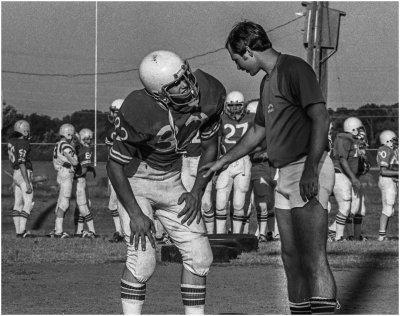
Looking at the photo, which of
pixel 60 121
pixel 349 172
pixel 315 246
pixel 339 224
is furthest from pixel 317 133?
pixel 60 121

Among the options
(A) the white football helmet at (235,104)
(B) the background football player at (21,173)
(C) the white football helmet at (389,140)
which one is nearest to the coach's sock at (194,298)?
(A) the white football helmet at (235,104)

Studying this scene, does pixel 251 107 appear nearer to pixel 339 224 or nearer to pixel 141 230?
pixel 339 224

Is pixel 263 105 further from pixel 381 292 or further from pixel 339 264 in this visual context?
pixel 339 264

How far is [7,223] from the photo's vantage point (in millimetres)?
24531

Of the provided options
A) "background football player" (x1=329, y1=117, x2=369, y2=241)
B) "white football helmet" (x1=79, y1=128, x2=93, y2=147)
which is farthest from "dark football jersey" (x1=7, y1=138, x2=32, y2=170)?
"background football player" (x1=329, y1=117, x2=369, y2=241)

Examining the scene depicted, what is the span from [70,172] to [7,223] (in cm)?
721

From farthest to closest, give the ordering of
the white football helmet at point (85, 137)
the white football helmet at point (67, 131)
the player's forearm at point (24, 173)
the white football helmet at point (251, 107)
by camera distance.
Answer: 1. the white football helmet at point (85, 137)
2. the white football helmet at point (67, 131)
3. the player's forearm at point (24, 173)
4. the white football helmet at point (251, 107)

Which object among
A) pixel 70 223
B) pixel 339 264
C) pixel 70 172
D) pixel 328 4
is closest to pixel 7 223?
pixel 70 223

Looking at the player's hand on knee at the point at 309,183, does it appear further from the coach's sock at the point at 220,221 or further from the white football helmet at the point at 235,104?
the coach's sock at the point at 220,221

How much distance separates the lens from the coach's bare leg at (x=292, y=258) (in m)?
6.74

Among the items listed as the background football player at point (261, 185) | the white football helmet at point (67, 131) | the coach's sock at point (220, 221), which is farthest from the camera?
the white football helmet at point (67, 131)

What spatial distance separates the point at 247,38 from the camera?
22.0 feet

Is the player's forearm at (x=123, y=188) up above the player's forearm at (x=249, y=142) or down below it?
below

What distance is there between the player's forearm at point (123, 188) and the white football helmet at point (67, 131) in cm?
1098
